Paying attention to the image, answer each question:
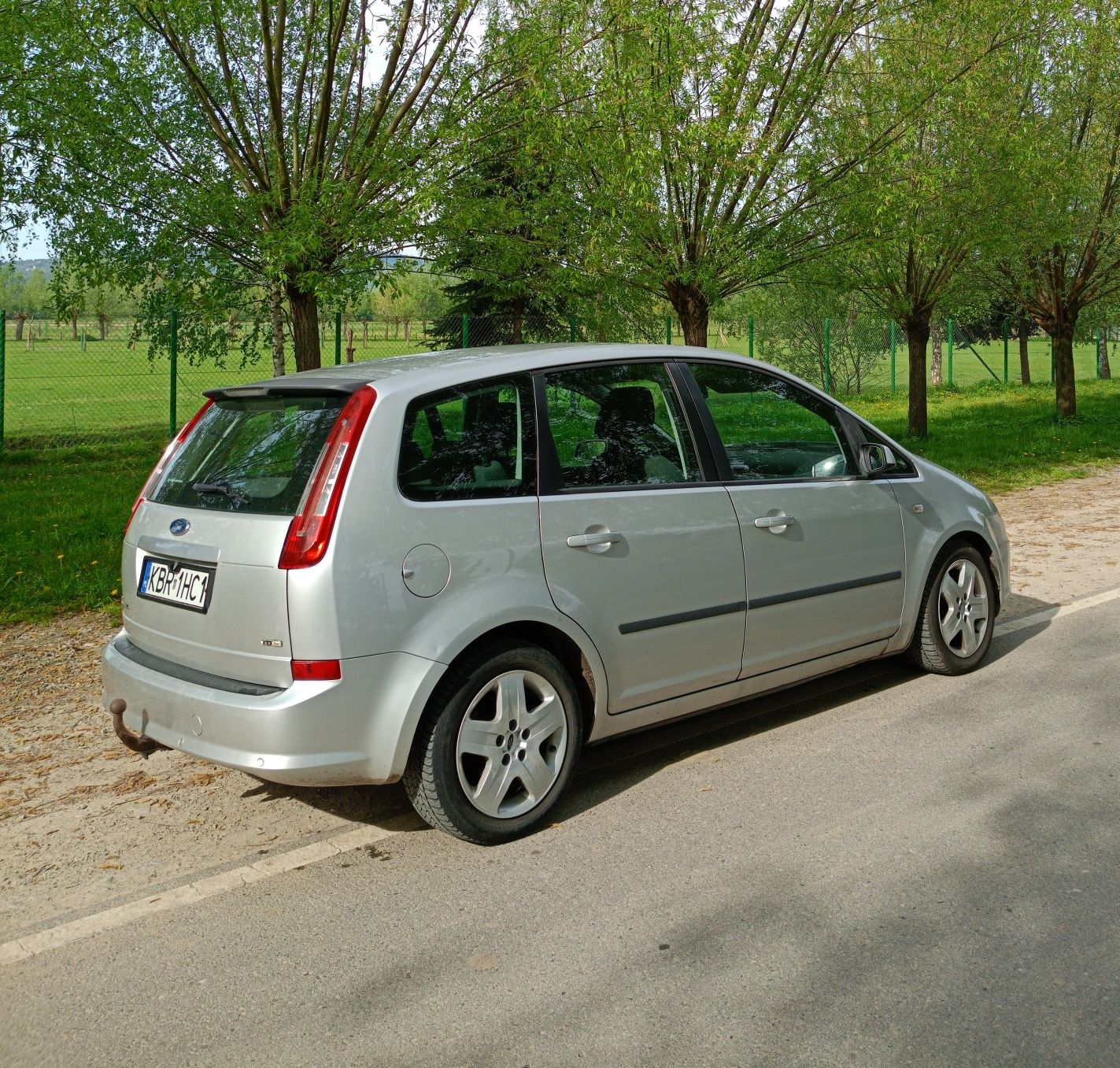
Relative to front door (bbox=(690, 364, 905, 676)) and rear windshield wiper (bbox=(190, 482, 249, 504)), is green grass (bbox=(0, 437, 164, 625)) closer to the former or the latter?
rear windshield wiper (bbox=(190, 482, 249, 504))

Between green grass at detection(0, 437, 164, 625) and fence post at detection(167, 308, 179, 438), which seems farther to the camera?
fence post at detection(167, 308, 179, 438)

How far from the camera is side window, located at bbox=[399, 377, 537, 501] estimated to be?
13.1 ft

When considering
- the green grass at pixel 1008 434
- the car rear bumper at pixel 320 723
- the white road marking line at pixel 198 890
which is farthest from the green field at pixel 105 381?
the car rear bumper at pixel 320 723

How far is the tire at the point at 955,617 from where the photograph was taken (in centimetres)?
585

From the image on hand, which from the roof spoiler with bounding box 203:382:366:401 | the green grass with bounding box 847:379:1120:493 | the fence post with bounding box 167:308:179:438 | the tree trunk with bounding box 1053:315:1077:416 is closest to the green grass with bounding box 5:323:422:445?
the fence post with bounding box 167:308:179:438

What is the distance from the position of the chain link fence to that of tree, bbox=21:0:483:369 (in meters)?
1.23

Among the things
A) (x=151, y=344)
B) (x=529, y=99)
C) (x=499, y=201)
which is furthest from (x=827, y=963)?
(x=151, y=344)

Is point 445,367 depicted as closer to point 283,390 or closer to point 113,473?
point 283,390

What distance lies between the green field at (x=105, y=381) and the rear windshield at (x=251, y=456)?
772cm

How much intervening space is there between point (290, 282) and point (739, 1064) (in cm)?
893

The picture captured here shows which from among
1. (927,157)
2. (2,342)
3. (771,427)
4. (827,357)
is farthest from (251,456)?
(827,357)

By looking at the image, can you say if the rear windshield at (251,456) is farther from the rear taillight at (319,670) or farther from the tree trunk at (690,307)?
the tree trunk at (690,307)

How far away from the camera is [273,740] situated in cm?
372

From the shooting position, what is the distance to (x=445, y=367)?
14.1 ft
